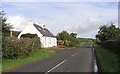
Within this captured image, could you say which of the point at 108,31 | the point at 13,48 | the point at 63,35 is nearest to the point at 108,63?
the point at 13,48

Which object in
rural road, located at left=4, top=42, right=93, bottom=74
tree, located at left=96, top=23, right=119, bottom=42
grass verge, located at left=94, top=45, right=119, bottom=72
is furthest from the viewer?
tree, located at left=96, top=23, right=119, bottom=42

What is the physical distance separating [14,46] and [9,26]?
8928 millimetres

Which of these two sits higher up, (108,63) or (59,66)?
(108,63)

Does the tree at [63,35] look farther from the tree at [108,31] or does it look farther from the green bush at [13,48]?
the green bush at [13,48]

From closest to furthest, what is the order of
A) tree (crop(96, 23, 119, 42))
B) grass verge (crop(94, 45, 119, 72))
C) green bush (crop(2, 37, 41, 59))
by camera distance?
1. grass verge (crop(94, 45, 119, 72))
2. green bush (crop(2, 37, 41, 59))
3. tree (crop(96, 23, 119, 42))

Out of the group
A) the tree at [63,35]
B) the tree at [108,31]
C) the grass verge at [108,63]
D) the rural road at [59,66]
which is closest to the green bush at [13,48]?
the rural road at [59,66]

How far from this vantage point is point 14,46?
29359 mm

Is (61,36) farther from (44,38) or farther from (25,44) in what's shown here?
(25,44)

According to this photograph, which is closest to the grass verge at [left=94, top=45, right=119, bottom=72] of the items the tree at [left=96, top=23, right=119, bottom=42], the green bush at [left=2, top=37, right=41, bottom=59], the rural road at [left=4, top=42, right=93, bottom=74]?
the rural road at [left=4, top=42, right=93, bottom=74]

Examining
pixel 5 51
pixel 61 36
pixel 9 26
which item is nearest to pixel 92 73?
pixel 5 51

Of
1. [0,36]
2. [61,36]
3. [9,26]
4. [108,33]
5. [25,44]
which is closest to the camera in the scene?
[0,36]

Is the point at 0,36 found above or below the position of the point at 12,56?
above

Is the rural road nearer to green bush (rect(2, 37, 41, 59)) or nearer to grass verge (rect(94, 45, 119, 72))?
grass verge (rect(94, 45, 119, 72))

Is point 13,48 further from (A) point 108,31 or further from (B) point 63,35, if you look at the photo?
(B) point 63,35
